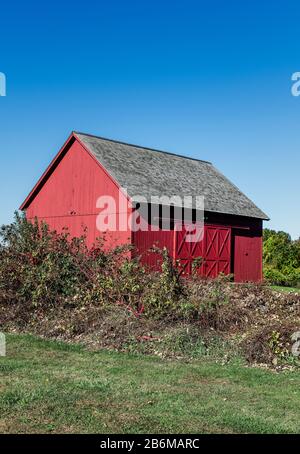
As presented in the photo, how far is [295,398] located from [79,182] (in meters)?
17.6

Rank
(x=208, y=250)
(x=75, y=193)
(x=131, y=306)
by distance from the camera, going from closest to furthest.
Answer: (x=131, y=306) < (x=75, y=193) < (x=208, y=250)

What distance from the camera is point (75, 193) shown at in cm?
2353

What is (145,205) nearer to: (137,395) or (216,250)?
(216,250)

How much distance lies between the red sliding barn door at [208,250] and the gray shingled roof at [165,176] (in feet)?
3.47

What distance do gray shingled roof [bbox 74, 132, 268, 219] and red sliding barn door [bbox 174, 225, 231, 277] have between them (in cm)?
106

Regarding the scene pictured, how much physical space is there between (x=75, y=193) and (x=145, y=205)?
374 cm

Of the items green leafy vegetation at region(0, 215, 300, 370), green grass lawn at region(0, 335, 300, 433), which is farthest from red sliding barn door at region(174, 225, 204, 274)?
green grass lawn at region(0, 335, 300, 433)

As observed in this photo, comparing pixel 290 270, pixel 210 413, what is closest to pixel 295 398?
pixel 210 413

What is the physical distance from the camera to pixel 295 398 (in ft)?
22.5

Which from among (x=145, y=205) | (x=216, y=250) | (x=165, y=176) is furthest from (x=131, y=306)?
Answer: (x=165, y=176)

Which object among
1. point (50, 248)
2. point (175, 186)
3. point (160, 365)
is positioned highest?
point (175, 186)

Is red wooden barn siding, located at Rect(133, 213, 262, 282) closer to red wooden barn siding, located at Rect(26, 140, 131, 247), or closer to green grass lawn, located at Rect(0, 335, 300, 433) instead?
red wooden barn siding, located at Rect(26, 140, 131, 247)

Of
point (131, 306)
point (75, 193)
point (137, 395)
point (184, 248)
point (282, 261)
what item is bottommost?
point (137, 395)
